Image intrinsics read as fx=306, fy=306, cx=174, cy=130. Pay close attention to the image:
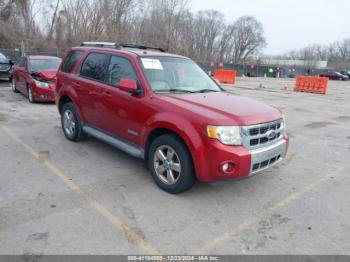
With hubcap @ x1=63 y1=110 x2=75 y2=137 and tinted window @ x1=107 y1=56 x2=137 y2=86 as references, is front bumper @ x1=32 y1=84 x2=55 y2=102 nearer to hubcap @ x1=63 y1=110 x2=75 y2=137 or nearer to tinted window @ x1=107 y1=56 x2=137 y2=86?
hubcap @ x1=63 y1=110 x2=75 y2=137

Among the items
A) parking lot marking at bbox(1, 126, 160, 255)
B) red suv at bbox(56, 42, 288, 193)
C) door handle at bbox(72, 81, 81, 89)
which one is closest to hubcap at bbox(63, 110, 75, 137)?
red suv at bbox(56, 42, 288, 193)

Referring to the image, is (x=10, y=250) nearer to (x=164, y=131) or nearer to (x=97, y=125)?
(x=164, y=131)

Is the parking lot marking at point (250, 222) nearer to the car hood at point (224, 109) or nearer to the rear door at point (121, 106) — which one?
the car hood at point (224, 109)

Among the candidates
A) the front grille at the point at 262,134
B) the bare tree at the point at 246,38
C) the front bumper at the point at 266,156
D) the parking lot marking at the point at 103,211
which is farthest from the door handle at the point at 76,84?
the bare tree at the point at 246,38

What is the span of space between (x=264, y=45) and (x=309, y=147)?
329ft

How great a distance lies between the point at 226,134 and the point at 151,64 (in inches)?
70.1

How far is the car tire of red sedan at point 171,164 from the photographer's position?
12.6ft

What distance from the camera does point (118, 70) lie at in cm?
491

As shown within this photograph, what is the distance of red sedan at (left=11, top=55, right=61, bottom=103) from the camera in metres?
9.88

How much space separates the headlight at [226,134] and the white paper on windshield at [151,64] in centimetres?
159

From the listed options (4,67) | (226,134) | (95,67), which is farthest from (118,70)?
(4,67)

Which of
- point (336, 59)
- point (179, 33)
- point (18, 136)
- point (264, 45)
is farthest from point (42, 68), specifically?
point (336, 59)

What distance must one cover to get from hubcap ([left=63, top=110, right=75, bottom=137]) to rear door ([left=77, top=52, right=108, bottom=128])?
0.53m

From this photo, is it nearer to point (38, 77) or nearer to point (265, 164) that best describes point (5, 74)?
point (38, 77)
